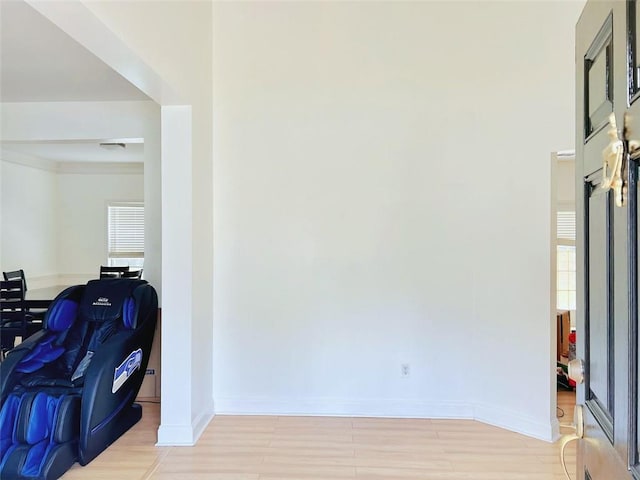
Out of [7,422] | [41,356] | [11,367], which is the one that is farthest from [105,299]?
[7,422]

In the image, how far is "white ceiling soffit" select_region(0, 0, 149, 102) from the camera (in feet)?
8.00

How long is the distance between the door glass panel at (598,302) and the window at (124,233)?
23.6ft

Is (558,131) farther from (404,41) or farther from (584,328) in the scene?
(584,328)

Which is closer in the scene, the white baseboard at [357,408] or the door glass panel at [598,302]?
the door glass panel at [598,302]

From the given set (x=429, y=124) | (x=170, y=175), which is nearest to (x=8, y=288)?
(x=170, y=175)

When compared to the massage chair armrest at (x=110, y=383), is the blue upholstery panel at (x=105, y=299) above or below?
above

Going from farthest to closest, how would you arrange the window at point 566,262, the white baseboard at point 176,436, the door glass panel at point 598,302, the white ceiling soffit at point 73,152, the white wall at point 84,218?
the white wall at point 84,218
the white ceiling soffit at point 73,152
the window at point 566,262
the white baseboard at point 176,436
the door glass panel at point 598,302

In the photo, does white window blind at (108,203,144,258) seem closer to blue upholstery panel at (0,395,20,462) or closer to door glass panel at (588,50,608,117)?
blue upholstery panel at (0,395,20,462)

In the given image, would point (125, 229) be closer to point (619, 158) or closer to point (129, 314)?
point (129, 314)

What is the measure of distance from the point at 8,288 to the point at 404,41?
4532 millimetres

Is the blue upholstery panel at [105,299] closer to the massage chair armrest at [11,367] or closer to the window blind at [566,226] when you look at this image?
the massage chair armrest at [11,367]

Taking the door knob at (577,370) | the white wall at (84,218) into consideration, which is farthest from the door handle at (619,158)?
the white wall at (84,218)

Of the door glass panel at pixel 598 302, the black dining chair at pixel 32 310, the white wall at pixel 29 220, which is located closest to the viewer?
the door glass panel at pixel 598 302

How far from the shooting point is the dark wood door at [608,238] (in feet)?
2.62
